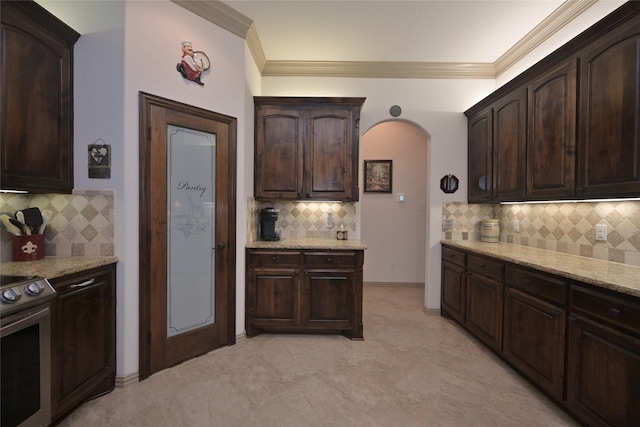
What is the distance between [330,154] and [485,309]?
2.26 metres

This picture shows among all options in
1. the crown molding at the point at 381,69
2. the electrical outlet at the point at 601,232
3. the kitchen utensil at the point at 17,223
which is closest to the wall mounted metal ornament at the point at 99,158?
the kitchen utensil at the point at 17,223

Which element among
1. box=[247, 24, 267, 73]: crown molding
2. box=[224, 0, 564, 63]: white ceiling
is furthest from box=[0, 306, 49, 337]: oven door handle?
box=[247, 24, 267, 73]: crown molding

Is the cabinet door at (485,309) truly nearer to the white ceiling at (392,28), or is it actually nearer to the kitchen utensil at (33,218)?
the white ceiling at (392,28)

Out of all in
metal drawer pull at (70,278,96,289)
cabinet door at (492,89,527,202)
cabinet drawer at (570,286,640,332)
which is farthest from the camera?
cabinet door at (492,89,527,202)

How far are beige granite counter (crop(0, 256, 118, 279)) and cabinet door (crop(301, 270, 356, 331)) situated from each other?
173 cm

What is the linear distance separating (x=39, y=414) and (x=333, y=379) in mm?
1810

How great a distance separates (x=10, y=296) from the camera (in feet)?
4.52

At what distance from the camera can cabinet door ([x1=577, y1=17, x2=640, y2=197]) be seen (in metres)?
1.72

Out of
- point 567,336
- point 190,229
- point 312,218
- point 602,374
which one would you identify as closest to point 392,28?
point 312,218

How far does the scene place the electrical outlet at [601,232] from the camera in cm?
223

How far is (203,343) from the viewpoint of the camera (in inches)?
102

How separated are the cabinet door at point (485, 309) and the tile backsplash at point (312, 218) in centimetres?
148

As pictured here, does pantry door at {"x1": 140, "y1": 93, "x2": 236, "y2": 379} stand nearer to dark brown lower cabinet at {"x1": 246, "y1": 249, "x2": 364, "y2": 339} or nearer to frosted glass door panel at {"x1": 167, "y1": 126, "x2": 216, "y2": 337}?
frosted glass door panel at {"x1": 167, "y1": 126, "x2": 216, "y2": 337}

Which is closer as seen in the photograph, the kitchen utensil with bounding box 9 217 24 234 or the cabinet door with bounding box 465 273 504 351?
the kitchen utensil with bounding box 9 217 24 234
